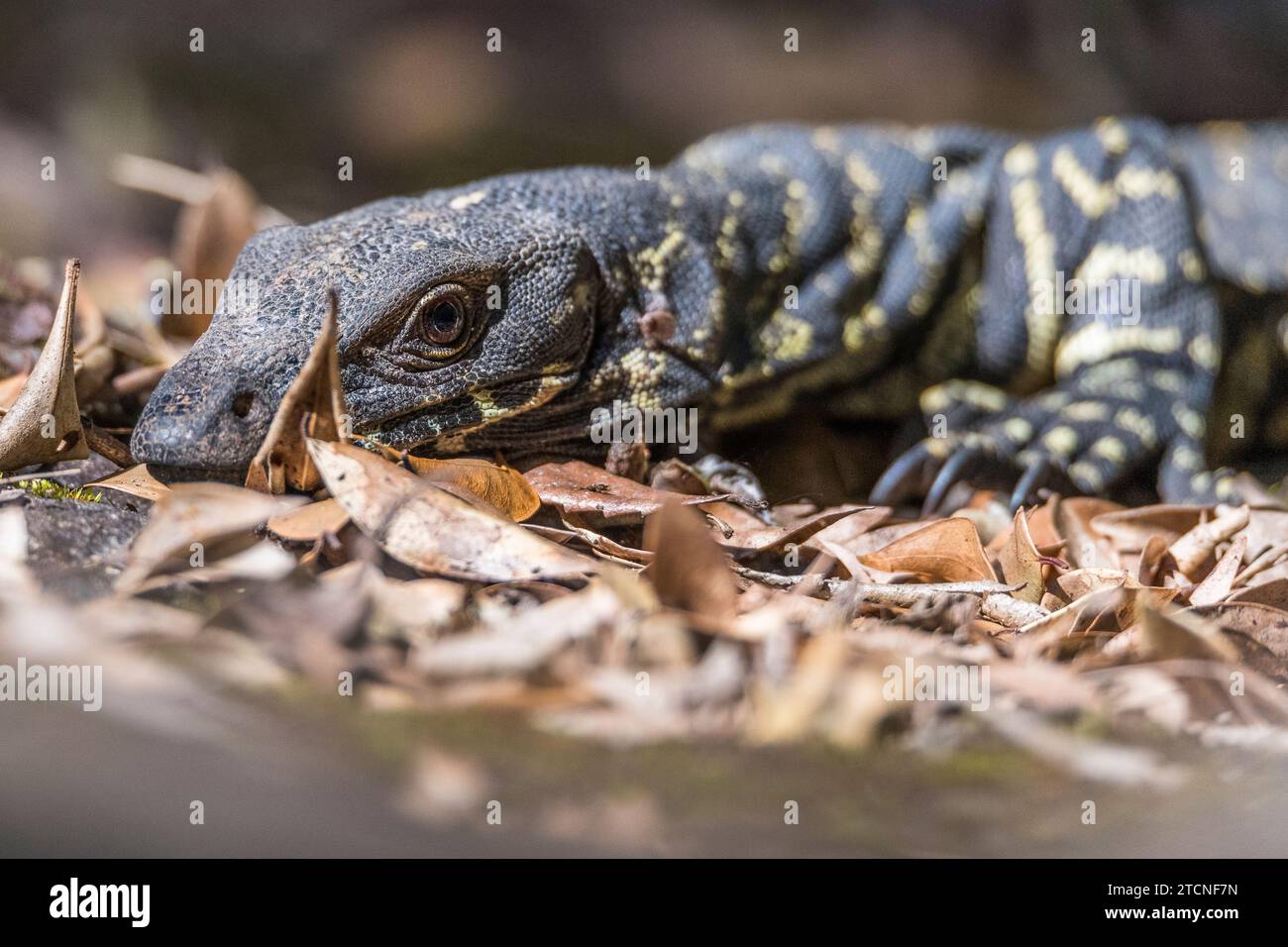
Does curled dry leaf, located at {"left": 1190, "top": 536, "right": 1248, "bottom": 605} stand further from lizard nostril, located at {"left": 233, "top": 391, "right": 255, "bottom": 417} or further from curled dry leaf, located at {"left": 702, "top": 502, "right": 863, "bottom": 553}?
lizard nostril, located at {"left": 233, "top": 391, "right": 255, "bottom": 417}

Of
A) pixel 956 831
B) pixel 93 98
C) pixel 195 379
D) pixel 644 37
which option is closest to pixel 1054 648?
pixel 956 831

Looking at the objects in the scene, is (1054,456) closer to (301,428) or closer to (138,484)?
(301,428)

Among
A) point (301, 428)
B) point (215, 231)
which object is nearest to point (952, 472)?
point (301, 428)

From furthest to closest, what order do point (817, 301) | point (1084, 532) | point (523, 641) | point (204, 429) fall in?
point (817, 301) < point (1084, 532) < point (204, 429) < point (523, 641)

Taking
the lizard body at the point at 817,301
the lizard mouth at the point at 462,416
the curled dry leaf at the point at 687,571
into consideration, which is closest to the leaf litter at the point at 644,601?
the curled dry leaf at the point at 687,571

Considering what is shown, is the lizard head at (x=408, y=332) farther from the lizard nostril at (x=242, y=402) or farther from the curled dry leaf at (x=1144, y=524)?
the curled dry leaf at (x=1144, y=524)
